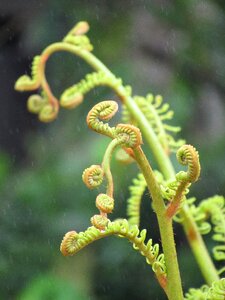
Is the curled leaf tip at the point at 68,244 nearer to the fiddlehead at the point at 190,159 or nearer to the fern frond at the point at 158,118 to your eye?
the fiddlehead at the point at 190,159

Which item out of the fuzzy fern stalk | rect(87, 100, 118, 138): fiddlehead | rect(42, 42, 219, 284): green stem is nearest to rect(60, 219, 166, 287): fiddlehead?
the fuzzy fern stalk

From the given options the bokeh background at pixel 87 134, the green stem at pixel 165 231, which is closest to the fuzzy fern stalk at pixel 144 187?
the green stem at pixel 165 231

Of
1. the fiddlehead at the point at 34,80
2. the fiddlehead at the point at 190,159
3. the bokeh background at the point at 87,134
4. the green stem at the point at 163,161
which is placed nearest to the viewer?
the fiddlehead at the point at 190,159

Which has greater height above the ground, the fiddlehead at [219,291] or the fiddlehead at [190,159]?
the fiddlehead at [190,159]

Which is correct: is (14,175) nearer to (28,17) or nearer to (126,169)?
(126,169)

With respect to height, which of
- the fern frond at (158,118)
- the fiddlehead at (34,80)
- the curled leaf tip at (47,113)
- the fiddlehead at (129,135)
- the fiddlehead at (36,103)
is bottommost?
the fiddlehead at (129,135)

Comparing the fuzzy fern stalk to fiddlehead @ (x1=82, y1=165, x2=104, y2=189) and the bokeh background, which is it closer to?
fiddlehead @ (x1=82, y1=165, x2=104, y2=189)
